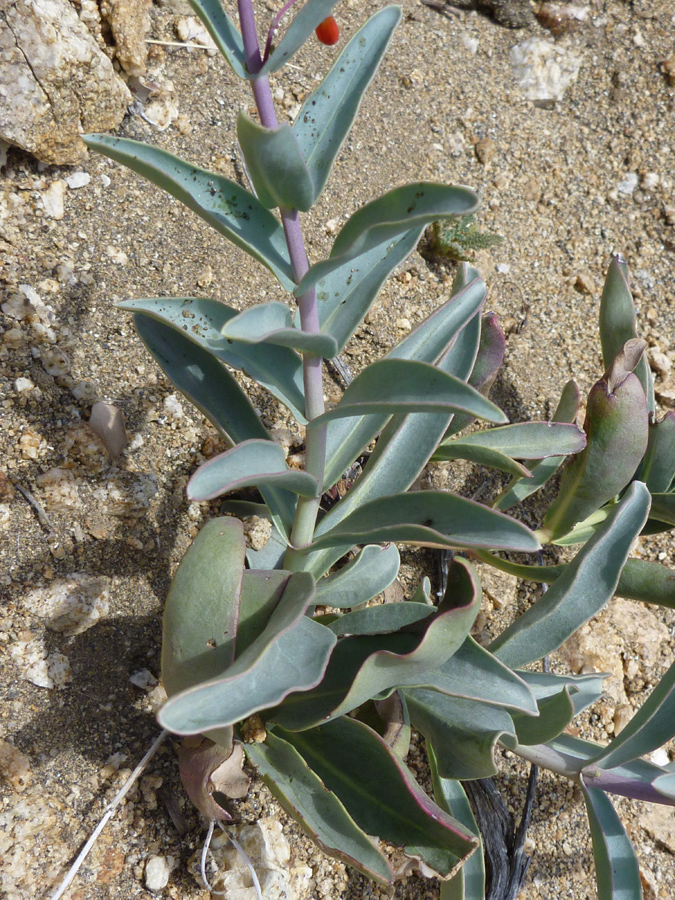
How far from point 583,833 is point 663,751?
1.18ft

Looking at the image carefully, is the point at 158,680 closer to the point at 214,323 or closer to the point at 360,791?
the point at 360,791

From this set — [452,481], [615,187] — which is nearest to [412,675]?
[452,481]

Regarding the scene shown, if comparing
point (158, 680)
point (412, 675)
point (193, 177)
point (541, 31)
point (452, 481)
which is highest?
point (541, 31)

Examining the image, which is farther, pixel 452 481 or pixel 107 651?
pixel 452 481

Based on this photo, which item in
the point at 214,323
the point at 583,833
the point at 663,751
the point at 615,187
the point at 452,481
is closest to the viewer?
the point at 214,323

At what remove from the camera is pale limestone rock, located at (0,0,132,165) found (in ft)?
5.69

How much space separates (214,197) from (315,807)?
3.53 ft

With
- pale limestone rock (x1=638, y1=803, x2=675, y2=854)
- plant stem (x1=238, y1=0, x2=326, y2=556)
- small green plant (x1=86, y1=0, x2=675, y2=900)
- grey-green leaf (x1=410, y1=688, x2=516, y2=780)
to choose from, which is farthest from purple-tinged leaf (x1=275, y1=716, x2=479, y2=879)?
pale limestone rock (x1=638, y1=803, x2=675, y2=854)

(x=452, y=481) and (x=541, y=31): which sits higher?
(x=541, y=31)

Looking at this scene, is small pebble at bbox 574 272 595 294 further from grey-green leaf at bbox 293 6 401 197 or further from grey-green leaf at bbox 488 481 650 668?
grey-green leaf at bbox 293 6 401 197

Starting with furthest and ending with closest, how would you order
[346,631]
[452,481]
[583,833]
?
[452,481], [583,833], [346,631]

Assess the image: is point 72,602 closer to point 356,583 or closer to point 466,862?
point 356,583

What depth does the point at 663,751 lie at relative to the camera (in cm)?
196

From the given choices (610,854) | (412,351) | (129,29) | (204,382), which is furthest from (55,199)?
(610,854)
